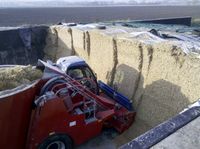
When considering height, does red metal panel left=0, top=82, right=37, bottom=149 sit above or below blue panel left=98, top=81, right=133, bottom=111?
above

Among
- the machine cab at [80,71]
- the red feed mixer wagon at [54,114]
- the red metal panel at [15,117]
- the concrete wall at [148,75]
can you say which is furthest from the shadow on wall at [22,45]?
the red metal panel at [15,117]

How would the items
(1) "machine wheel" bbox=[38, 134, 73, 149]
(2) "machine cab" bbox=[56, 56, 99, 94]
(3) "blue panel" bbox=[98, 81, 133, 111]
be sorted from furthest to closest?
(3) "blue panel" bbox=[98, 81, 133, 111] → (2) "machine cab" bbox=[56, 56, 99, 94] → (1) "machine wheel" bbox=[38, 134, 73, 149]

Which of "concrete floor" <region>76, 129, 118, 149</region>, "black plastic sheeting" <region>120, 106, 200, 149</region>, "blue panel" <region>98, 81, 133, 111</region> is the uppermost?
"black plastic sheeting" <region>120, 106, 200, 149</region>

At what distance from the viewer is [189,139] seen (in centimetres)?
331

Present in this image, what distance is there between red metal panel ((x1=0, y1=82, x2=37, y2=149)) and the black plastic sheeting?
112 inches

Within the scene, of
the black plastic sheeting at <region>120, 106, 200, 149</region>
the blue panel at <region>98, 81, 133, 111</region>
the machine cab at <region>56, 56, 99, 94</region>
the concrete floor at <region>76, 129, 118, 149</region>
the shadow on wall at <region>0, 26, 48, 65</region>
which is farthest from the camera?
the shadow on wall at <region>0, 26, 48, 65</region>

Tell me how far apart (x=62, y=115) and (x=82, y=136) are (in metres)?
0.84

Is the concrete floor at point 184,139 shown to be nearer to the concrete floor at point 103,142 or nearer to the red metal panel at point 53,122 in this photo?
the red metal panel at point 53,122

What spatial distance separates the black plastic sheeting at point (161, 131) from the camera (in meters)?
3.10

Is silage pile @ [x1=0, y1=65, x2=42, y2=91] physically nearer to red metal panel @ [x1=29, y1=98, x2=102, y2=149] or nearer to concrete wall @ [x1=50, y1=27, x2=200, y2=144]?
red metal panel @ [x1=29, y1=98, x2=102, y2=149]

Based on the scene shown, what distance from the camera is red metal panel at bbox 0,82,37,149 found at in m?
5.21

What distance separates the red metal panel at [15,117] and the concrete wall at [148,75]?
2.58 m

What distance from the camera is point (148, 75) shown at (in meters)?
7.87

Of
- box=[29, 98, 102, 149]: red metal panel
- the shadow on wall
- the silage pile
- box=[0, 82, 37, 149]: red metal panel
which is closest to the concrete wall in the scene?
box=[29, 98, 102, 149]: red metal panel
